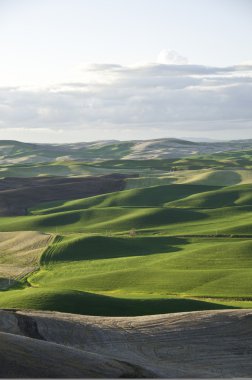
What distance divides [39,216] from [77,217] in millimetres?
7710

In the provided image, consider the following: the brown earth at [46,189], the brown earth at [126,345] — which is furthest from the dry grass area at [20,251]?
the brown earth at [126,345]

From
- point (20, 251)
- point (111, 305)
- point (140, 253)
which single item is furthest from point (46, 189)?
point (111, 305)

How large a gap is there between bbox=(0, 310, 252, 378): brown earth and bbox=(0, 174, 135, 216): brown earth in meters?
88.9

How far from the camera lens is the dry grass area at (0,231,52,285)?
7794cm

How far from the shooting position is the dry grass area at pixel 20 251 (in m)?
77.9

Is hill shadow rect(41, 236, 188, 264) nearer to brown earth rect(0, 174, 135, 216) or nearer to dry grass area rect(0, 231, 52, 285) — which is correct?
dry grass area rect(0, 231, 52, 285)

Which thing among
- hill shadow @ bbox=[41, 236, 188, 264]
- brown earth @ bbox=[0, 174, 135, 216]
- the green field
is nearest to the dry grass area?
the green field

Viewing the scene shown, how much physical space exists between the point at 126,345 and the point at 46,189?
114m

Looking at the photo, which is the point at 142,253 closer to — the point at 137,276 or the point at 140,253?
the point at 140,253

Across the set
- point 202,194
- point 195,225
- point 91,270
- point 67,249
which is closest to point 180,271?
point 91,270

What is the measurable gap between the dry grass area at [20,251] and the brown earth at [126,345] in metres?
35.8

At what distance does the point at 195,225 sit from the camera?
340ft

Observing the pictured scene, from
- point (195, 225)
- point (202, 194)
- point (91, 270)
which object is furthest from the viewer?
point (202, 194)

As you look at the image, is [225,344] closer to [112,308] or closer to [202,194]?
[112,308]
